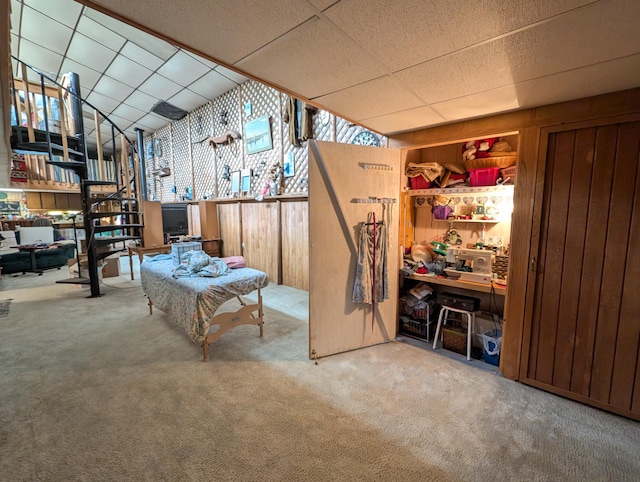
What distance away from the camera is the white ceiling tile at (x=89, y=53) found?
12.8ft

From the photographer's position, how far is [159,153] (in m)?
8.16

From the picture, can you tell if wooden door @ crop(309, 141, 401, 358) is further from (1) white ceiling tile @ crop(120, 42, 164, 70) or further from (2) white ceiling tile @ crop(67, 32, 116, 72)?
(2) white ceiling tile @ crop(67, 32, 116, 72)

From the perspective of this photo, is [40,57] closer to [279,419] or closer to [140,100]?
[140,100]

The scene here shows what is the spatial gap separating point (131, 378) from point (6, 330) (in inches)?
86.5

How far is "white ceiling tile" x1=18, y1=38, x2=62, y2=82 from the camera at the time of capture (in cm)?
407

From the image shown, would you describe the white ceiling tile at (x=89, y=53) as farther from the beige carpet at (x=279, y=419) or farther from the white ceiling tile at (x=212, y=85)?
the beige carpet at (x=279, y=419)

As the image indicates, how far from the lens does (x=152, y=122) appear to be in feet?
24.2

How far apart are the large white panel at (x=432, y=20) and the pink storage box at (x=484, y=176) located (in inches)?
55.0

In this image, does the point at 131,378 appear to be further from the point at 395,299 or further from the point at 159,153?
the point at 159,153

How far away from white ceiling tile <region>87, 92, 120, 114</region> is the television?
9.33 feet

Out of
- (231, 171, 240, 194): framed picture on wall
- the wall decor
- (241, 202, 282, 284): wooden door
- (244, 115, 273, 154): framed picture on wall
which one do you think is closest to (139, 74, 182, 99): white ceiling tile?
(244, 115, 273, 154): framed picture on wall

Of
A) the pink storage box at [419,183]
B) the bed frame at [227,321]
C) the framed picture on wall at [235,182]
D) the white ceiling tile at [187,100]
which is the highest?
Answer: the white ceiling tile at [187,100]

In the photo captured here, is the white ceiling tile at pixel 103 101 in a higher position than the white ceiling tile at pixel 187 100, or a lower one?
higher

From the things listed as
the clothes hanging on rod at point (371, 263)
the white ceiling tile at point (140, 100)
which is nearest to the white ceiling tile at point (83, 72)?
the white ceiling tile at point (140, 100)
